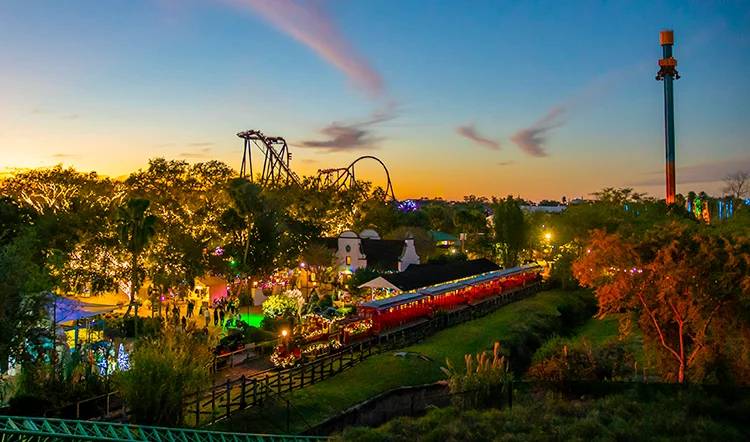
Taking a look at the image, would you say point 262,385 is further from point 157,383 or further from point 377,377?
point 377,377

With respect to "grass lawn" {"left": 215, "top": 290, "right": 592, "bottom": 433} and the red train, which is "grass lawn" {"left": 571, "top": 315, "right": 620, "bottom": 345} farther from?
the red train

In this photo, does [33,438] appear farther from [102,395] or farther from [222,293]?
[222,293]

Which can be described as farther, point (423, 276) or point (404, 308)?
point (423, 276)

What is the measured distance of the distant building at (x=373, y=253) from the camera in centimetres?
5541

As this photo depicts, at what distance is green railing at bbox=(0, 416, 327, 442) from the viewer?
10.8 metres

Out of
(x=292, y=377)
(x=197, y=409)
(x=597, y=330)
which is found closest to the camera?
(x=197, y=409)

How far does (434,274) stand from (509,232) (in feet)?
81.7

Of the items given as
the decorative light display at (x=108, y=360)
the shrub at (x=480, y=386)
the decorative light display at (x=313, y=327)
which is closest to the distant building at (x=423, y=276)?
the decorative light display at (x=313, y=327)

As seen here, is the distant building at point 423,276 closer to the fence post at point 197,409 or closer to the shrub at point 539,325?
the shrub at point 539,325

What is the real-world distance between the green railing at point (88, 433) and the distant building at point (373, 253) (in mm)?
40723

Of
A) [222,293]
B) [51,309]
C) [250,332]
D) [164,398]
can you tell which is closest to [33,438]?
[164,398]

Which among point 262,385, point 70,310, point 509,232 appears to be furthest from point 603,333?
point 70,310

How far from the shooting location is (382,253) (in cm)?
5688

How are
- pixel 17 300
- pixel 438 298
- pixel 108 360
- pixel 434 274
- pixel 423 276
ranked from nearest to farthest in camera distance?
pixel 17 300 → pixel 108 360 → pixel 438 298 → pixel 423 276 → pixel 434 274
